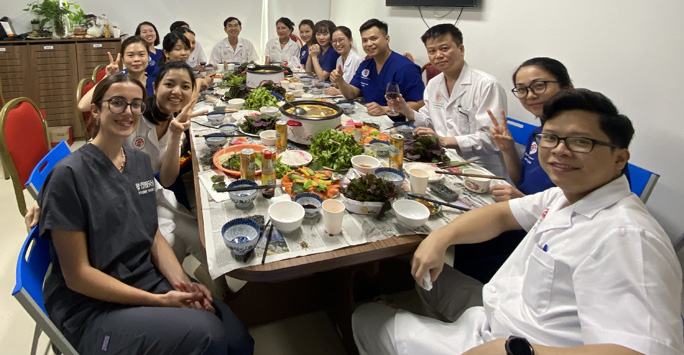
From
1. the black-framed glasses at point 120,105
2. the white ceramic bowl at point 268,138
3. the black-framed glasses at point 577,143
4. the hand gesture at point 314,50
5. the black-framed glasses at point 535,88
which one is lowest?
the white ceramic bowl at point 268,138

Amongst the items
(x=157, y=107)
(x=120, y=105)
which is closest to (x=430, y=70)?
(x=157, y=107)

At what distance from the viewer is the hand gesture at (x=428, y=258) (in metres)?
1.25

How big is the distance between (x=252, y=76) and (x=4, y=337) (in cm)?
246

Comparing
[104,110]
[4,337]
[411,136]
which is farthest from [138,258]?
[411,136]

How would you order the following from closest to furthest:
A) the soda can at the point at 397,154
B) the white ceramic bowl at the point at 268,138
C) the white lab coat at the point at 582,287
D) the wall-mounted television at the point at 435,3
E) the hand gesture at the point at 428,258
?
the white lab coat at the point at 582,287
the hand gesture at the point at 428,258
the soda can at the point at 397,154
the white ceramic bowl at the point at 268,138
the wall-mounted television at the point at 435,3

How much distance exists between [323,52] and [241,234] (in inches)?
181

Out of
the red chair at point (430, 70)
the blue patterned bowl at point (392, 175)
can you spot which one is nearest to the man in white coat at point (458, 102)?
the blue patterned bowl at point (392, 175)

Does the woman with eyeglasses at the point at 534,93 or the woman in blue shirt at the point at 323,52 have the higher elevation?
the woman in blue shirt at the point at 323,52

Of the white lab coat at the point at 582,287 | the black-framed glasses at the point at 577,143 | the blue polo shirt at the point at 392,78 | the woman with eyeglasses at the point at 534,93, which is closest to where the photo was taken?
the white lab coat at the point at 582,287

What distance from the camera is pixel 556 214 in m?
1.09

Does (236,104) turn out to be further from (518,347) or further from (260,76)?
(518,347)

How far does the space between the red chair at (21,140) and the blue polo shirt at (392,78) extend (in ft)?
8.39

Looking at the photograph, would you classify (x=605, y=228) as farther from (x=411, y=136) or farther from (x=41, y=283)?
(x=41, y=283)

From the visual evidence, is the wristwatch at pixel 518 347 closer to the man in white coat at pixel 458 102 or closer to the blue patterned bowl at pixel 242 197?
the blue patterned bowl at pixel 242 197
